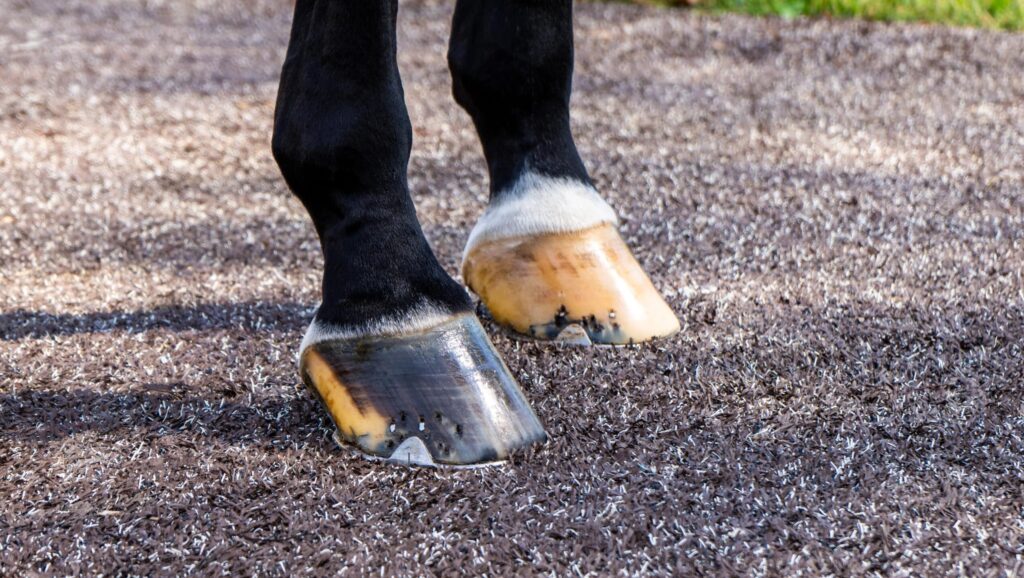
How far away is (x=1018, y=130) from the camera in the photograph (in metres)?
2.35

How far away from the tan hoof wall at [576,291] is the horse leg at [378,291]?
22cm

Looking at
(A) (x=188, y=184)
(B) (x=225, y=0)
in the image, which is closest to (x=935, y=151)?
(A) (x=188, y=184)

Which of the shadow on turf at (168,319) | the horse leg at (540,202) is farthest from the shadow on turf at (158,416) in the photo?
the horse leg at (540,202)

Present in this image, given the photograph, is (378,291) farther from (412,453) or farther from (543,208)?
(543,208)

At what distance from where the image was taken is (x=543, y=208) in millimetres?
1281

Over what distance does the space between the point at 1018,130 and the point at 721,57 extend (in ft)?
3.08

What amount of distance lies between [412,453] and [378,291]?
16cm

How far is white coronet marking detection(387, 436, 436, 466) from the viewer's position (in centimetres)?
100

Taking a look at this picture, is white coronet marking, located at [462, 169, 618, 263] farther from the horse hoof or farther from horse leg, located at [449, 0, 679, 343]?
the horse hoof

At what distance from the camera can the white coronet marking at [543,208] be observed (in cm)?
128

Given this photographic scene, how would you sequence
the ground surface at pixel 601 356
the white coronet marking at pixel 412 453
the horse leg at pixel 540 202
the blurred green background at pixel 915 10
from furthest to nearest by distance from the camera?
the blurred green background at pixel 915 10
the horse leg at pixel 540 202
the white coronet marking at pixel 412 453
the ground surface at pixel 601 356

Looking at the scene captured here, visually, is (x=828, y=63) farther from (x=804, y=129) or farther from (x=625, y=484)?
(x=625, y=484)

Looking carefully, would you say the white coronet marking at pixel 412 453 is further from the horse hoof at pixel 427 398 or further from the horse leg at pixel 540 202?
the horse leg at pixel 540 202

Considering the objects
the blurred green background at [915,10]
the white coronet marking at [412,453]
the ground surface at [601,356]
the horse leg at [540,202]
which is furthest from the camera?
the blurred green background at [915,10]
